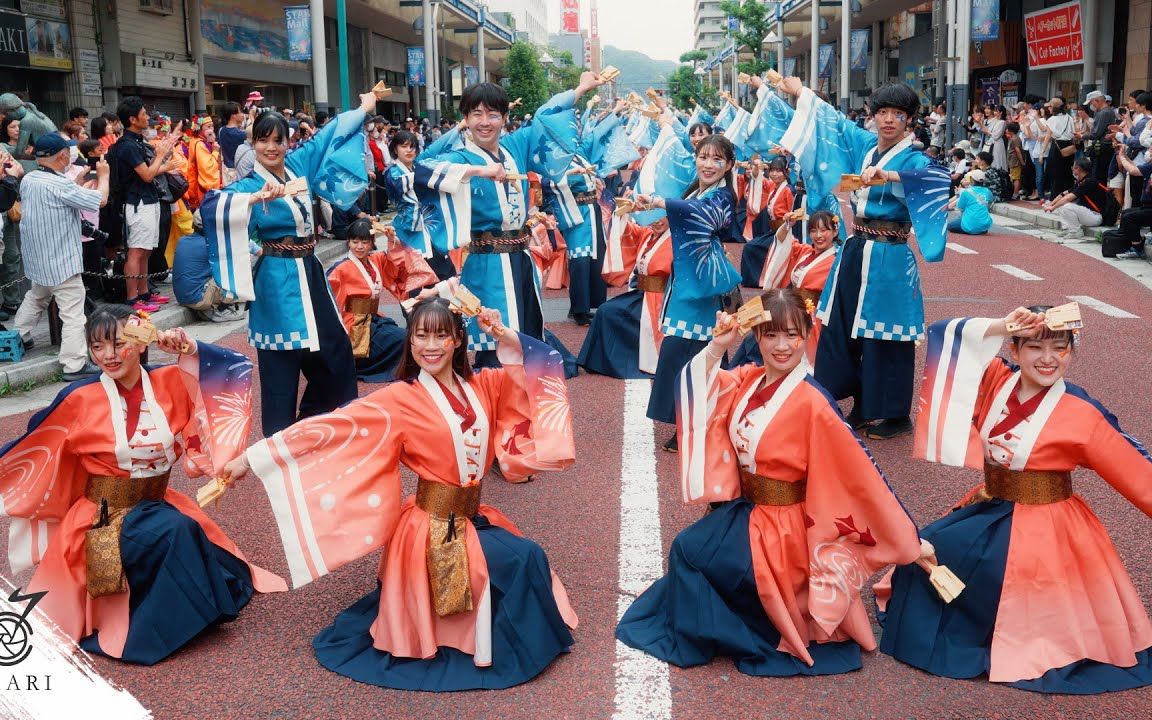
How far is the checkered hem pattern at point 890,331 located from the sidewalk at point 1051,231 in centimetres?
591

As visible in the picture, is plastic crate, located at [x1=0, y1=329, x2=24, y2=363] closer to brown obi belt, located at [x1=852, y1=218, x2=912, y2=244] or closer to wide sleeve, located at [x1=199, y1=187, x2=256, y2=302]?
wide sleeve, located at [x1=199, y1=187, x2=256, y2=302]

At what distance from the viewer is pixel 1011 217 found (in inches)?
703

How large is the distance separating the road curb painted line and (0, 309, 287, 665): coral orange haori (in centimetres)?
137

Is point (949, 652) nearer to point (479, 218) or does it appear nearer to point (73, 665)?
point (73, 665)

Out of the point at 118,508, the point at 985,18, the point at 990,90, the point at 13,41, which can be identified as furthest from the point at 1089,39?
the point at 118,508

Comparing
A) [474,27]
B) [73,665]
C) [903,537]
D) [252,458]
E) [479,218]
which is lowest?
[73,665]

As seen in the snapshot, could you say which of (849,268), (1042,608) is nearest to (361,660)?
(1042,608)

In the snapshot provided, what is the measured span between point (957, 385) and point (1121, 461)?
53cm

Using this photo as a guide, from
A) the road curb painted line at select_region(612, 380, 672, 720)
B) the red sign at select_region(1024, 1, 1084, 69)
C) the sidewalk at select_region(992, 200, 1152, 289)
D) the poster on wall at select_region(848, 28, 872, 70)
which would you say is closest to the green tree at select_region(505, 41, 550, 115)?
the poster on wall at select_region(848, 28, 872, 70)

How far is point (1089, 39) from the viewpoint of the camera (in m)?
23.4

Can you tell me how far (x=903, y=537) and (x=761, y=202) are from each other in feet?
25.6

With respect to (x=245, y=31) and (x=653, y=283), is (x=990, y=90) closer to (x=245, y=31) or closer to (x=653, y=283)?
(x=245, y=31)

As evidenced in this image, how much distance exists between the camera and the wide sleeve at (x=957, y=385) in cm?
369

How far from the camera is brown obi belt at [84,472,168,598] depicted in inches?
147
